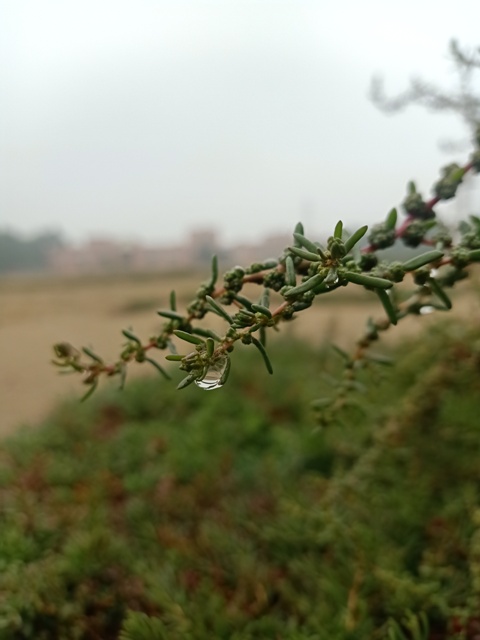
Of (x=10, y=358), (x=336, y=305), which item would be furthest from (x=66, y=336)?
(x=336, y=305)

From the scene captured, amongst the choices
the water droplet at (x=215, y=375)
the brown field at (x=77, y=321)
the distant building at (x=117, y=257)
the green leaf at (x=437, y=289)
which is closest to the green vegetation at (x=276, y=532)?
the green leaf at (x=437, y=289)

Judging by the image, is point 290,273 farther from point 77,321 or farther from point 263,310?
point 77,321

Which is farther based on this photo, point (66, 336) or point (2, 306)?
point (2, 306)

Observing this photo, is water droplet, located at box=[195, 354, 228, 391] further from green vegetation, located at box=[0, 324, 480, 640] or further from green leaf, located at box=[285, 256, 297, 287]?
green vegetation, located at box=[0, 324, 480, 640]

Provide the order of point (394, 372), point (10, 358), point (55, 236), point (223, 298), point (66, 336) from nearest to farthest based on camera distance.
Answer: point (223, 298), point (394, 372), point (10, 358), point (66, 336), point (55, 236)

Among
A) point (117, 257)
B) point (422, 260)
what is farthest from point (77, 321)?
point (422, 260)

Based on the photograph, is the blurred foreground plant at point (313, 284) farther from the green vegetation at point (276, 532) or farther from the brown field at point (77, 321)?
the brown field at point (77, 321)

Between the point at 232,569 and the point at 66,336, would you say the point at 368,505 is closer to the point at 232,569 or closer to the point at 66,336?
the point at 232,569
